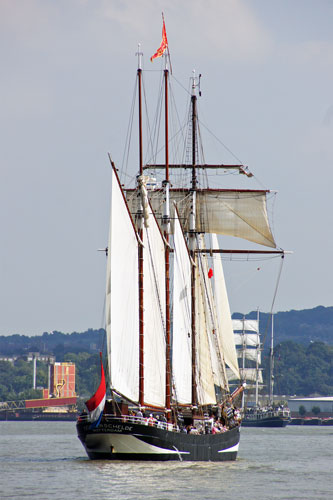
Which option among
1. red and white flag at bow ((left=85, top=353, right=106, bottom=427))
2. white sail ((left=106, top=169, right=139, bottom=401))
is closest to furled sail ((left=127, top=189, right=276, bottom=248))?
white sail ((left=106, top=169, right=139, bottom=401))

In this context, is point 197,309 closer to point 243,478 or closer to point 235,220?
point 235,220

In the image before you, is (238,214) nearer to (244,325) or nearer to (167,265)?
(167,265)

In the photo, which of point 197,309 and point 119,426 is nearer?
point 119,426

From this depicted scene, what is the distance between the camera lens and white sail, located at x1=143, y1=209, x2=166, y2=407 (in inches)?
2530

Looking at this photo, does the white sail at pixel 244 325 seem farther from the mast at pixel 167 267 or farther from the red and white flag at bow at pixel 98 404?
the red and white flag at bow at pixel 98 404

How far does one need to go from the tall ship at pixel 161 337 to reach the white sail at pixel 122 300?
0.18ft

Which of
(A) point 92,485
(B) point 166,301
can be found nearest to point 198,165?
(B) point 166,301

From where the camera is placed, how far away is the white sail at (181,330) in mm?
69000

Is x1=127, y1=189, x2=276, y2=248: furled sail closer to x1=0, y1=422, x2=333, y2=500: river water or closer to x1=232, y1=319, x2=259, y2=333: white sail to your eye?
x1=0, y1=422, x2=333, y2=500: river water

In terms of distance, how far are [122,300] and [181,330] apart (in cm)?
892

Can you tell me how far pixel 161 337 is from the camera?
65938 millimetres

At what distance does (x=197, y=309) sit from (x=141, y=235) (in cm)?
1318

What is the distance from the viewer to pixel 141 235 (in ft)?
214

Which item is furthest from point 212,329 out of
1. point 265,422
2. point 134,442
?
point 265,422
